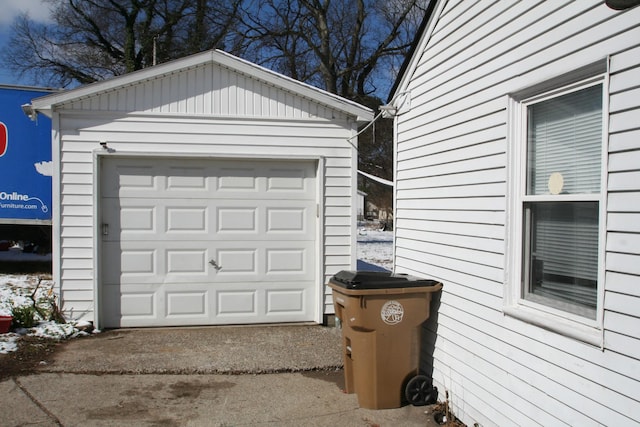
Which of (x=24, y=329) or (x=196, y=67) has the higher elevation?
(x=196, y=67)

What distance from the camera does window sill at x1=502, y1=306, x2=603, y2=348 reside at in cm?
287

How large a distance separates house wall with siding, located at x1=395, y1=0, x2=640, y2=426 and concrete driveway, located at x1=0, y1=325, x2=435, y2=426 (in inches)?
37.8

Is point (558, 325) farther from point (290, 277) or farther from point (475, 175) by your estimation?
point (290, 277)

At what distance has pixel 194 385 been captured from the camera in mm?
5188

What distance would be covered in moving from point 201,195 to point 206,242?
0.67m

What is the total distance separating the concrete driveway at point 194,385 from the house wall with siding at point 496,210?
959 mm

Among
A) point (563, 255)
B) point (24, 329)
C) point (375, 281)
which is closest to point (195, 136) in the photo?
point (24, 329)

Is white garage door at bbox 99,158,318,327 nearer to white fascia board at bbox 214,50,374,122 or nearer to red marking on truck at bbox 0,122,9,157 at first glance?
white fascia board at bbox 214,50,374,122

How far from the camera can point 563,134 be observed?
3.28m

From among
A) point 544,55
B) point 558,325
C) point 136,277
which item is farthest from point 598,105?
point 136,277

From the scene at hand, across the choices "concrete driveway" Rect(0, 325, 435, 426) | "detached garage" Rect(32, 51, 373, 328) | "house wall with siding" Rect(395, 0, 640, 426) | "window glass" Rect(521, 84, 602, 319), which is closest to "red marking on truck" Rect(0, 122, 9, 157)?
"detached garage" Rect(32, 51, 373, 328)

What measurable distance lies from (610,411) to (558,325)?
1.80 ft

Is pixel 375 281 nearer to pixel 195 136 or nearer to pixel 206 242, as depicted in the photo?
pixel 206 242

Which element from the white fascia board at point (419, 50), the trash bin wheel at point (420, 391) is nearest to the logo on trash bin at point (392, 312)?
the trash bin wheel at point (420, 391)
